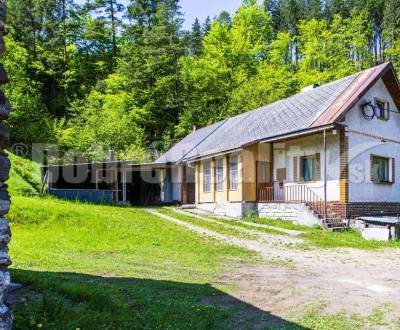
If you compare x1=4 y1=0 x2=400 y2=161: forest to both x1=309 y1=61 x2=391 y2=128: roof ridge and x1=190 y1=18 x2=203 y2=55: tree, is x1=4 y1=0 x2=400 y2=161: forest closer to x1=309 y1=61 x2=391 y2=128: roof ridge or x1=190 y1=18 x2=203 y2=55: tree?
x1=190 y1=18 x2=203 y2=55: tree

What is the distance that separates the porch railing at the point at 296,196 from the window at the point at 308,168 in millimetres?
546

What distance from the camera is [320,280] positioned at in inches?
310

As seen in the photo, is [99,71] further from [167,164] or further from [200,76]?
[167,164]

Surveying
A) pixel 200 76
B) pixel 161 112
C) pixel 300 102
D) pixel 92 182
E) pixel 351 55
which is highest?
Answer: pixel 351 55

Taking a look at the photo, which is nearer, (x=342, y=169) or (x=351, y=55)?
(x=342, y=169)

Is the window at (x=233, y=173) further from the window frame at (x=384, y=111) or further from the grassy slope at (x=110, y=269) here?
the window frame at (x=384, y=111)

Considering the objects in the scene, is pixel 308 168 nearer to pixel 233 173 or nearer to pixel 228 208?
pixel 233 173

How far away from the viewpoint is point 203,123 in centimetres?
3878

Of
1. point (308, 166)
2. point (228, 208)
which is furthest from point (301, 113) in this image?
point (228, 208)

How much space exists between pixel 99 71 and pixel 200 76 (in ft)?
43.1

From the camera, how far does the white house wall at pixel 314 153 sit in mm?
16562

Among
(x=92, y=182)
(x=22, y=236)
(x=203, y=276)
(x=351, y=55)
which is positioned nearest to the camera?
(x=203, y=276)

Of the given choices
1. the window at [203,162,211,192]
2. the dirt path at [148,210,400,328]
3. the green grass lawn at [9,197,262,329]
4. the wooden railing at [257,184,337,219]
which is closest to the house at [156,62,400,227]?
the wooden railing at [257,184,337,219]

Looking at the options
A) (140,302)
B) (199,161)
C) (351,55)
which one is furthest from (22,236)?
(351,55)
